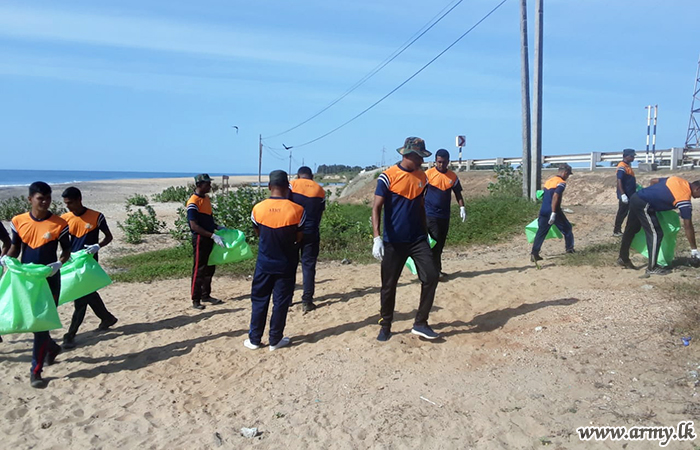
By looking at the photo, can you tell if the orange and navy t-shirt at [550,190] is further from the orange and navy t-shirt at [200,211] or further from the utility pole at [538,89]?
the utility pole at [538,89]

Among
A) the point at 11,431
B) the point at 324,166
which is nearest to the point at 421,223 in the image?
the point at 11,431

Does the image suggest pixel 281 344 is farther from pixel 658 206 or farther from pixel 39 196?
pixel 658 206

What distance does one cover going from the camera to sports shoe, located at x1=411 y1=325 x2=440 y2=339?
585cm

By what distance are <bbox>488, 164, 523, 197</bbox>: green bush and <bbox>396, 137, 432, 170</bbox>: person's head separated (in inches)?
487

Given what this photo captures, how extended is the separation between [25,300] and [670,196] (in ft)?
25.1

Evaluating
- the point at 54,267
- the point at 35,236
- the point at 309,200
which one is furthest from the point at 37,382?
the point at 309,200

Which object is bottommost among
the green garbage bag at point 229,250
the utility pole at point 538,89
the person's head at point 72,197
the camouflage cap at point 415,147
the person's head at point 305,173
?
the green garbage bag at point 229,250

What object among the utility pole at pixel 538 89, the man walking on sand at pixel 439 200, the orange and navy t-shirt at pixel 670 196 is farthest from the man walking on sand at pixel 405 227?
the utility pole at pixel 538 89

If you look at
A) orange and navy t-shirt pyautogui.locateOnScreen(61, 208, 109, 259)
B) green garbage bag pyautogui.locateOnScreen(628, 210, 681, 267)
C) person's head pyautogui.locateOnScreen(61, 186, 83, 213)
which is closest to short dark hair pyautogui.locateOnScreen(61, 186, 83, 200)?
person's head pyautogui.locateOnScreen(61, 186, 83, 213)

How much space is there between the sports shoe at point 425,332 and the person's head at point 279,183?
194 centimetres

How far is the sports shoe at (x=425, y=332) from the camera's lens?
585cm

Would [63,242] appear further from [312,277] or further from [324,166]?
[324,166]

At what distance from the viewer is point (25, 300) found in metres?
5.15

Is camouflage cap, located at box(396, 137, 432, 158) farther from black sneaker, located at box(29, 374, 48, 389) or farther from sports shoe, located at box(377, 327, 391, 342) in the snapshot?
black sneaker, located at box(29, 374, 48, 389)
